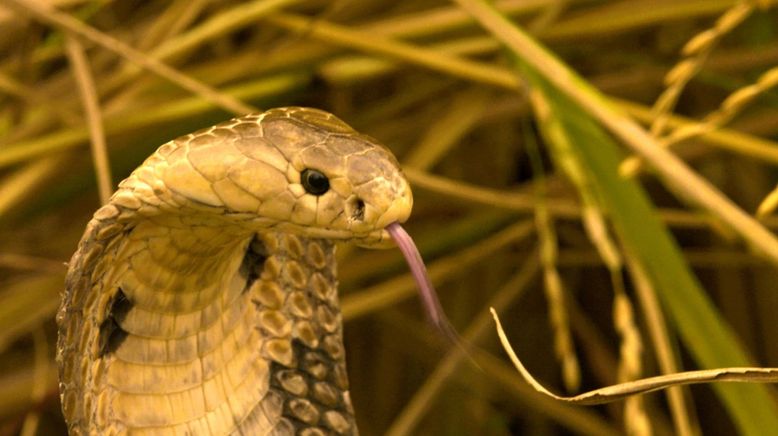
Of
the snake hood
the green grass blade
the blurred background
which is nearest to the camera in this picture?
the snake hood

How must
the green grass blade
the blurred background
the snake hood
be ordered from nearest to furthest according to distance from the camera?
the snake hood < the green grass blade < the blurred background

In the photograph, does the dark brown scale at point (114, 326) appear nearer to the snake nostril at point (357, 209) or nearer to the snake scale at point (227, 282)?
the snake scale at point (227, 282)

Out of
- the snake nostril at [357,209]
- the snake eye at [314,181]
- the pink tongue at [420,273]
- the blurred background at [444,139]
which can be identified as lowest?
the pink tongue at [420,273]

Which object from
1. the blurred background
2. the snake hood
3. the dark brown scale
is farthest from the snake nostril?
the blurred background

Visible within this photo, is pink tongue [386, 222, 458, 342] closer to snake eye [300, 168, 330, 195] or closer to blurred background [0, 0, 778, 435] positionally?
snake eye [300, 168, 330, 195]

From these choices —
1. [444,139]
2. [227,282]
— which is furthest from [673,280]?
[444,139]

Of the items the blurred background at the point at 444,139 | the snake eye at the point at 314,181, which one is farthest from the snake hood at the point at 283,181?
the blurred background at the point at 444,139

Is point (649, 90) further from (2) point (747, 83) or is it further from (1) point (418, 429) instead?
(1) point (418, 429)
